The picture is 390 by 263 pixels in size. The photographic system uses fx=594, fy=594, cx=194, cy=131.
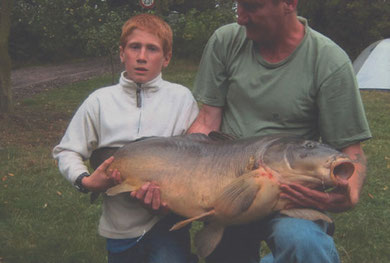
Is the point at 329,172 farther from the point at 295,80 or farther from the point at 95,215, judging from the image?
the point at 95,215

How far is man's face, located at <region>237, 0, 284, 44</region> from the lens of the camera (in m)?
3.32

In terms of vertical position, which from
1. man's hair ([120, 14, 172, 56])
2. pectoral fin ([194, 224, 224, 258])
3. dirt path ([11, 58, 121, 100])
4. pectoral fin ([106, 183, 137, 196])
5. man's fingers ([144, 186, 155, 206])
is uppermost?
man's hair ([120, 14, 172, 56])

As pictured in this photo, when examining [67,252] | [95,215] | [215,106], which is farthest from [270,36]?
[95,215]

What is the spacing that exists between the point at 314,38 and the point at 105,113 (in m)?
1.32

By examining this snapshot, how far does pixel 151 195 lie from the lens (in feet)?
10.5

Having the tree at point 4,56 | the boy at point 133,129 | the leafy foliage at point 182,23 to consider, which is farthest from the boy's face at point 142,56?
the leafy foliage at point 182,23

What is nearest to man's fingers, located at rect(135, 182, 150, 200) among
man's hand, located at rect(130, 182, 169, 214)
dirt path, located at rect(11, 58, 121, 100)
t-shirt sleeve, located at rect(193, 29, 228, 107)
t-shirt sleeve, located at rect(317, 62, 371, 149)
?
man's hand, located at rect(130, 182, 169, 214)

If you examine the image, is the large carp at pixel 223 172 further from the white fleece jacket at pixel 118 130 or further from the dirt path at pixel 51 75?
the dirt path at pixel 51 75

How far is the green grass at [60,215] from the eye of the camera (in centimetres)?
506

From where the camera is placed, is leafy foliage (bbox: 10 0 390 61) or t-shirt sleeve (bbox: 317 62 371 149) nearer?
t-shirt sleeve (bbox: 317 62 371 149)

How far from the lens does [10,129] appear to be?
11.3 m

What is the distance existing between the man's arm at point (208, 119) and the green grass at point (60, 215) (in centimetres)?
174

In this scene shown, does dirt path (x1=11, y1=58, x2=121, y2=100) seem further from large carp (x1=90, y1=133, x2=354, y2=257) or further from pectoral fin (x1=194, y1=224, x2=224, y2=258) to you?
pectoral fin (x1=194, y1=224, x2=224, y2=258)

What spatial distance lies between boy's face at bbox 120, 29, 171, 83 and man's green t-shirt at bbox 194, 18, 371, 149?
36 centimetres
